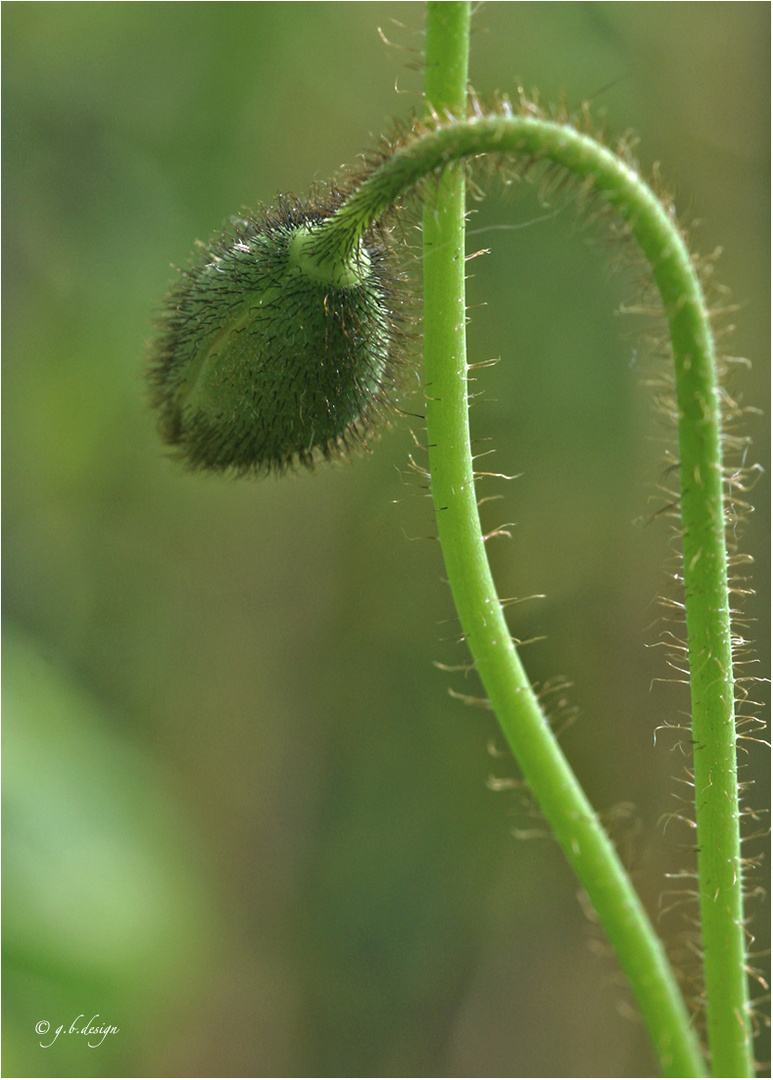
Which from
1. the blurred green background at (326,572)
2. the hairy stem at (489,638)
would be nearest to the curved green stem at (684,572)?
the hairy stem at (489,638)

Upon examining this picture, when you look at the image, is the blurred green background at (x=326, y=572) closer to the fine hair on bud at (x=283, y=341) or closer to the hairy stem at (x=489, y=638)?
the fine hair on bud at (x=283, y=341)

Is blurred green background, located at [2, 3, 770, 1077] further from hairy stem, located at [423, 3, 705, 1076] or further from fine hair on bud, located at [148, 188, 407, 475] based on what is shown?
hairy stem, located at [423, 3, 705, 1076]

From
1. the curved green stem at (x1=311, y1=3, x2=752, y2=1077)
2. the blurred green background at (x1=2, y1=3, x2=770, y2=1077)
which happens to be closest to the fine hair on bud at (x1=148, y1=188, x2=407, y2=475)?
the curved green stem at (x1=311, y1=3, x2=752, y2=1077)

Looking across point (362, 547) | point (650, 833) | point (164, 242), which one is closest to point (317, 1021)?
point (650, 833)

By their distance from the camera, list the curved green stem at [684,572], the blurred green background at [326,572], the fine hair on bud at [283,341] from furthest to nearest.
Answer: the blurred green background at [326,572] → the fine hair on bud at [283,341] → the curved green stem at [684,572]

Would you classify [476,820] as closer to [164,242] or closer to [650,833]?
[650,833]
